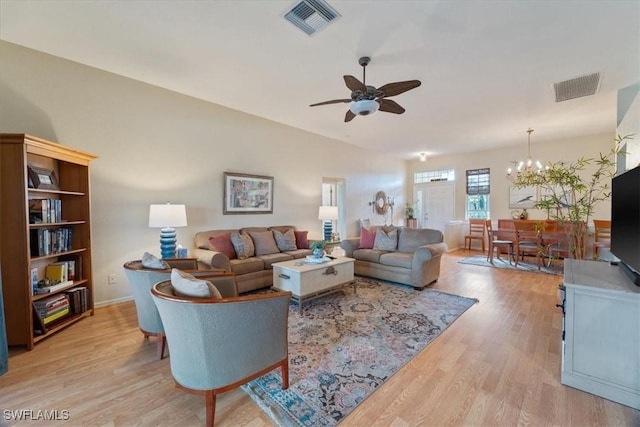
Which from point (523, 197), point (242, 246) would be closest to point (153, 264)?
point (242, 246)

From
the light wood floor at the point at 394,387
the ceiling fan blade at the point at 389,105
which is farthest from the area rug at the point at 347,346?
the ceiling fan blade at the point at 389,105

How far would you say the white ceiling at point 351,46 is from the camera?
7.07 ft

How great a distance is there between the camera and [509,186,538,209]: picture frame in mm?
6789

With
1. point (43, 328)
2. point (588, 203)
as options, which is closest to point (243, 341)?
point (43, 328)

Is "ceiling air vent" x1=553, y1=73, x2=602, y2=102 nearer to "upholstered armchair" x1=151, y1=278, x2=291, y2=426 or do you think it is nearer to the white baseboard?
"upholstered armchair" x1=151, y1=278, x2=291, y2=426

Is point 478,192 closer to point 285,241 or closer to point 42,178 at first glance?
point 285,241

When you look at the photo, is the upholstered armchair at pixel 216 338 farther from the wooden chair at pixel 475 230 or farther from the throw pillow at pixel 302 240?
the wooden chair at pixel 475 230

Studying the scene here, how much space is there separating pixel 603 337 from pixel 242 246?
3.69 m

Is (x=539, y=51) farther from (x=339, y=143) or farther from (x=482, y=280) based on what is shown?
(x=339, y=143)

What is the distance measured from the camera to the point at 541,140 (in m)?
6.45

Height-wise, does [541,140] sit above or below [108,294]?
above

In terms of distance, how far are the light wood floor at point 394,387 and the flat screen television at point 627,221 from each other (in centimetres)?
89

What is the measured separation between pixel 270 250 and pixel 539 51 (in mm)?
4022

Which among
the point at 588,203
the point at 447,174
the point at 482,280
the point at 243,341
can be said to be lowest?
the point at 482,280
